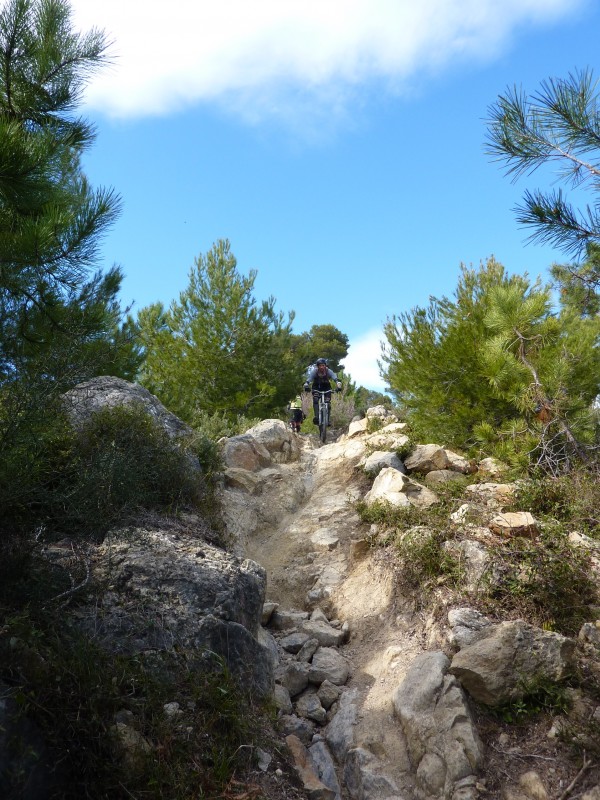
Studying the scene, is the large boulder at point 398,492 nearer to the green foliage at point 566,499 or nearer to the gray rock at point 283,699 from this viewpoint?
the green foliage at point 566,499

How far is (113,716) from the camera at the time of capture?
3.68m

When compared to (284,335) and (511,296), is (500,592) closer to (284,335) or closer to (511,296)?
(511,296)

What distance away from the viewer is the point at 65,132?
7176mm

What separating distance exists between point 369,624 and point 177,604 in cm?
228

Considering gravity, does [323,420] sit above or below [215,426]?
above

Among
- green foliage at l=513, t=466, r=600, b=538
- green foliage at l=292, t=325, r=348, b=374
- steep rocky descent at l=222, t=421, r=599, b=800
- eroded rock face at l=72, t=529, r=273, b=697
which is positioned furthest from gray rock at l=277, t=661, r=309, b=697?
green foliage at l=292, t=325, r=348, b=374

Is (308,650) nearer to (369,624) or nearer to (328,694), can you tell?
(328,694)

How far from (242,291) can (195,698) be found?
16417 millimetres

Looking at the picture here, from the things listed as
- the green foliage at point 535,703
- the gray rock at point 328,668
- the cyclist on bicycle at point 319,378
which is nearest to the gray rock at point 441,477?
the gray rock at point 328,668

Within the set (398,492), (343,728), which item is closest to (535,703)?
(343,728)

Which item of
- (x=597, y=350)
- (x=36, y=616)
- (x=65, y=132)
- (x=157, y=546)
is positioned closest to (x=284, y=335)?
(x=597, y=350)

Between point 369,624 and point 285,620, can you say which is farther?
point 285,620

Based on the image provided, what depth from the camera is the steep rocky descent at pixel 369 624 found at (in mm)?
4508

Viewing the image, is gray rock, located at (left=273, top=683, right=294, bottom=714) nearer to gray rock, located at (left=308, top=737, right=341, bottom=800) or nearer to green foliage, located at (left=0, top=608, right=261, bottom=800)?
gray rock, located at (left=308, top=737, right=341, bottom=800)
